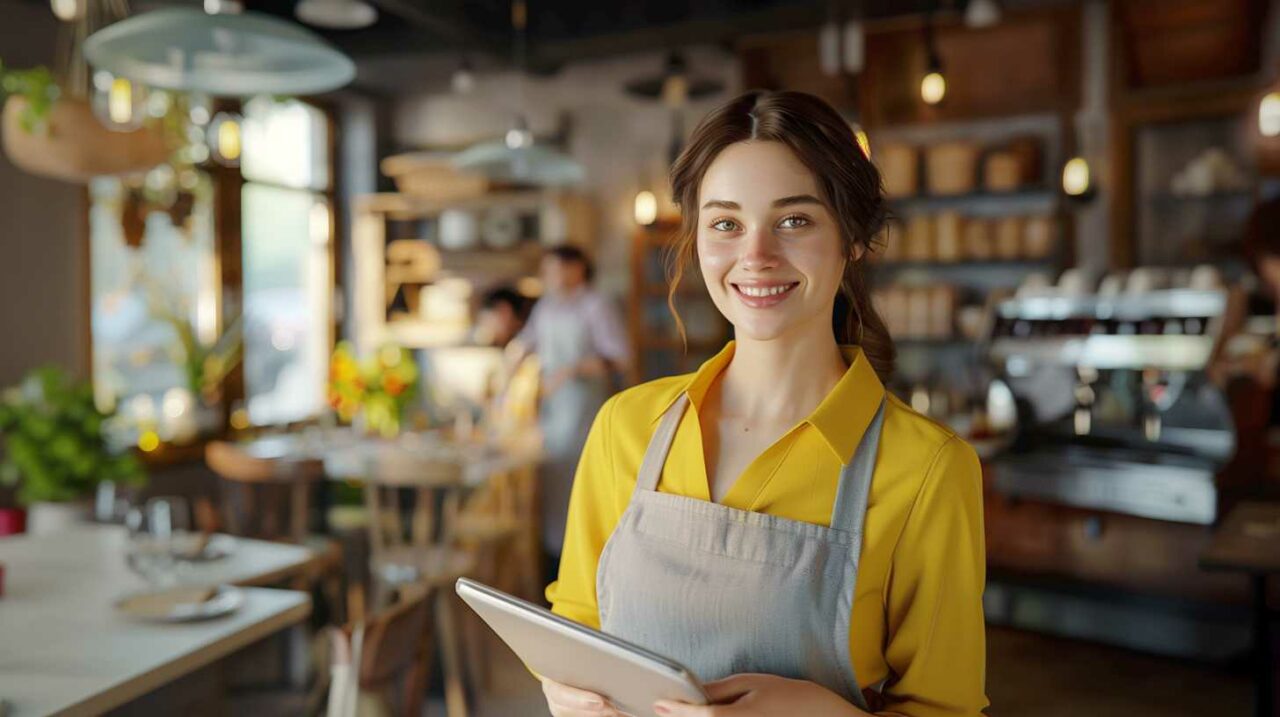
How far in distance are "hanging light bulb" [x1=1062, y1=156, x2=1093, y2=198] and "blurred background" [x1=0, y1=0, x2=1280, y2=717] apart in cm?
1

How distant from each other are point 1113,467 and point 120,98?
14.1 feet

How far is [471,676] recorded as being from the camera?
424 cm

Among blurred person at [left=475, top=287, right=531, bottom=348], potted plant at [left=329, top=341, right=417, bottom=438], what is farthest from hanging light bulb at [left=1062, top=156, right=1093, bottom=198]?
blurred person at [left=475, top=287, right=531, bottom=348]

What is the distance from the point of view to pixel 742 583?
1204 millimetres

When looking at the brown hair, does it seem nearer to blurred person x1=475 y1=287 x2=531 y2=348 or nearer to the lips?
the lips

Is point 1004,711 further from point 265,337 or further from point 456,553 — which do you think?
point 265,337

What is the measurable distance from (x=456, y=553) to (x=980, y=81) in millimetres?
3840

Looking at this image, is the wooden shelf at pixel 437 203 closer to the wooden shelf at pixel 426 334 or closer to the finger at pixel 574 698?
the wooden shelf at pixel 426 334

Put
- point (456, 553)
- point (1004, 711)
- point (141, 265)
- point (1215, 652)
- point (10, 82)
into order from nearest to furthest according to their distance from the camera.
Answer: point (10, 82) < point (1004, 711) < point (1215, 652) < point (456, 553) < point (141, 265)

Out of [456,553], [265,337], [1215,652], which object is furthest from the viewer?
[265,337]

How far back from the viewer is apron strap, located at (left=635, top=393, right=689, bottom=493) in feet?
4.32

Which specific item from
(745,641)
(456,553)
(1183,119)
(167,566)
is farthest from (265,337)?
(745,641)

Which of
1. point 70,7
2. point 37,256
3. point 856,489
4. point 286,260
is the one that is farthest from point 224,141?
point 856,489

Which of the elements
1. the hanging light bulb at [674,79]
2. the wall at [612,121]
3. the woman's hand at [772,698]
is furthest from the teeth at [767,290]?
the wall at [612,121]
